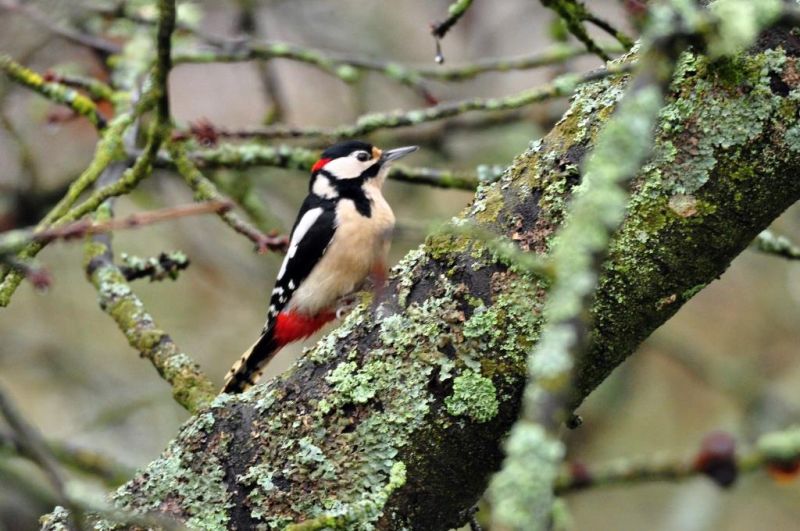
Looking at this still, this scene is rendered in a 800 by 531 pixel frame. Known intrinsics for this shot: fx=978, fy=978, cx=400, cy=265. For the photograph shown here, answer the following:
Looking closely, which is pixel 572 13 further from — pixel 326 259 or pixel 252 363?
pixel 252 363

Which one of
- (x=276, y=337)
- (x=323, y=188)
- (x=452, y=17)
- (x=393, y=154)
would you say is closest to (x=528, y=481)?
(x=452, y=17)

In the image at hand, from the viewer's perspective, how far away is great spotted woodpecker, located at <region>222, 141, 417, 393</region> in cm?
460

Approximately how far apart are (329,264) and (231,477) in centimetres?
222

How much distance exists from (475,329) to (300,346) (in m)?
4.78

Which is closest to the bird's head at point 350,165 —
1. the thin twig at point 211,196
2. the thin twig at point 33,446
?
the thin twig at point 211,196

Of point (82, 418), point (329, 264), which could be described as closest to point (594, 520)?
point (82, 418)

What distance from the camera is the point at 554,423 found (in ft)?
A: 3.80

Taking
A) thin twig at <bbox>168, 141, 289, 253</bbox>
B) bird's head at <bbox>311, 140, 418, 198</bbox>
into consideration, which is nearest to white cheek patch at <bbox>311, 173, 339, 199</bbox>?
bird's head at <bbox>311, 140, 418, 198</bbox>

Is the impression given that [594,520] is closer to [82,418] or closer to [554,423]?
[82,418]

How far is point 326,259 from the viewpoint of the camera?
464 centimetres

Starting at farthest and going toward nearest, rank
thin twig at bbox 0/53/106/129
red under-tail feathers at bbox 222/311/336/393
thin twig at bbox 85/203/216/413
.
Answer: red under-tail feathers at bbox 222/311/336/393
thin twig at bbox 0/53/106/129
thin twig at bbox 85/203/216/413

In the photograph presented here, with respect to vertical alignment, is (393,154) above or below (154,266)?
above

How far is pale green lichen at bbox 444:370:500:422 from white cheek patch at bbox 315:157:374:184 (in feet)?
9.15

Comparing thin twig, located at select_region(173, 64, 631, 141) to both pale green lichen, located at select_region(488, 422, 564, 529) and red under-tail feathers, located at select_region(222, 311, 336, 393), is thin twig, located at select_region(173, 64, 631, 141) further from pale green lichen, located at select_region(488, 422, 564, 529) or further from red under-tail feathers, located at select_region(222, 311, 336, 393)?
pale green lichen, located at select_region(488, 422, 564, 529)
